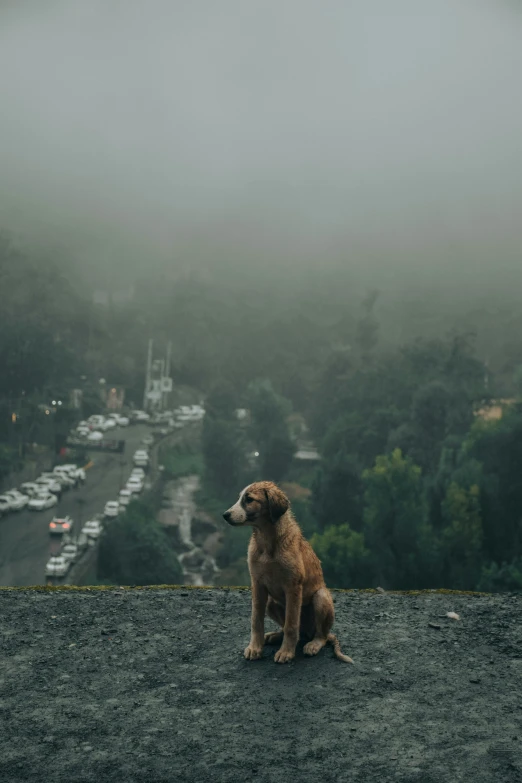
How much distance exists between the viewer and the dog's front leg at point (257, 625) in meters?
6.13

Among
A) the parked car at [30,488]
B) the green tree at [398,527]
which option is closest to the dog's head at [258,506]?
the green tree at [398,527]

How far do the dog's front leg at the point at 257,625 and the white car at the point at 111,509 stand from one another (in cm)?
5431

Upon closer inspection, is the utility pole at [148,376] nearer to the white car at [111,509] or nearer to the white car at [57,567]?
the white car at [111,509]

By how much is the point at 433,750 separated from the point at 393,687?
0.88m

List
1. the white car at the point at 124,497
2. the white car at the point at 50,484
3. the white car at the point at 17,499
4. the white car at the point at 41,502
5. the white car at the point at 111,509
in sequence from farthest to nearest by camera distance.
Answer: the white car at the point at 124,497
the white car at the point at 50,484
the white car at the point at 111,509
the white car at the point at 41,502
the white car at the point at 17,499

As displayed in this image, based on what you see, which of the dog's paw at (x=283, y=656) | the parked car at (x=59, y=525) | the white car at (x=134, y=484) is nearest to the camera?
the dog's paw at (x=283, y=656)

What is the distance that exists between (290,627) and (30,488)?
Result: 2262 inches

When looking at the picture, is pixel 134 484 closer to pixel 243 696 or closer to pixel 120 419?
pixel 120 419

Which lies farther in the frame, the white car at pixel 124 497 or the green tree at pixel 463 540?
the white car at pixel 124 497

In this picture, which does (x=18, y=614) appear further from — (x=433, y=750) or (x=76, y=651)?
(x=433, y=750)

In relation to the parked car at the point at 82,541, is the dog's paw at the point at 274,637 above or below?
above

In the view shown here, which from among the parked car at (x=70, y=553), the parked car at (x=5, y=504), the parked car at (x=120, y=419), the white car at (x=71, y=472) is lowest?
the parked car at (x=70, y=553)

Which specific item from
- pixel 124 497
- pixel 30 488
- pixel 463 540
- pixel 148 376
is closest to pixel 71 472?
pixel 30 488

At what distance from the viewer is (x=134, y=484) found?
6334 centimetres
